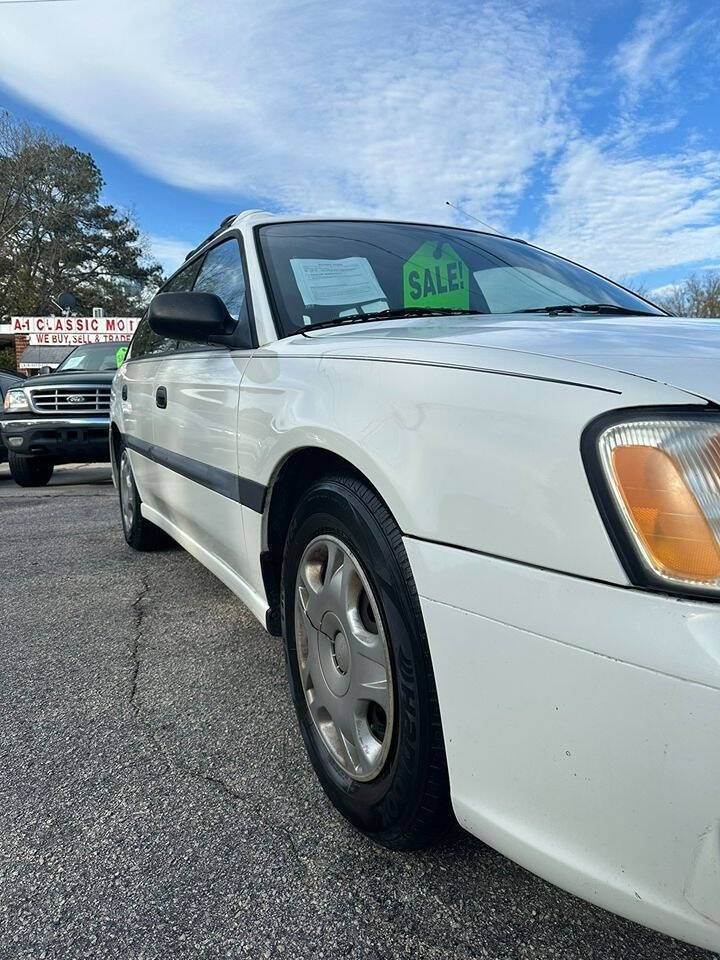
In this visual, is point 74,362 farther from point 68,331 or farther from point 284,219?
point 68,331

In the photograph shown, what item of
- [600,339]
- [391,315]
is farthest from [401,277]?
[600,339]

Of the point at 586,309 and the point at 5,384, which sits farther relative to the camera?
the point at 5,384

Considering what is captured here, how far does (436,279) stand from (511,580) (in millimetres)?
1542

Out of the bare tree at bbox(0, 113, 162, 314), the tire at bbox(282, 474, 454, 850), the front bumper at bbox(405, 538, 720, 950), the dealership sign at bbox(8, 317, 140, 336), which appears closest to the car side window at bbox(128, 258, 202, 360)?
the tire at bbox(282, 474, 454, 850)

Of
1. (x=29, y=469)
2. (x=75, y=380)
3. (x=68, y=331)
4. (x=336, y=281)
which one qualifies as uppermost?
(x=68, y=331)

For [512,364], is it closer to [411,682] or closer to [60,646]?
[411,682]

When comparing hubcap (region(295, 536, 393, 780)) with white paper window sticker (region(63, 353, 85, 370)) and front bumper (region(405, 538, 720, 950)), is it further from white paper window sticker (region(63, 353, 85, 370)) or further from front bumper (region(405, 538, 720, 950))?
white paper window sticker (region(63, 353, 85, 370))

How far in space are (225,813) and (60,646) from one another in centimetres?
136

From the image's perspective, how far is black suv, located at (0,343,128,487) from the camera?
709 centimetres

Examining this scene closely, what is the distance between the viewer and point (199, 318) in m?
2.17

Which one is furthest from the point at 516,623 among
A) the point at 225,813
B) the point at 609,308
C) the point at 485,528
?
the point at 609,308

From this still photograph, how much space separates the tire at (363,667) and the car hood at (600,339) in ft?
1.25

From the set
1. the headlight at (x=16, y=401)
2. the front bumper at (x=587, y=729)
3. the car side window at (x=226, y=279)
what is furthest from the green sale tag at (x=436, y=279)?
the headlight at (x=16, y=401)

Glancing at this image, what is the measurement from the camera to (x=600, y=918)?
131 cm
